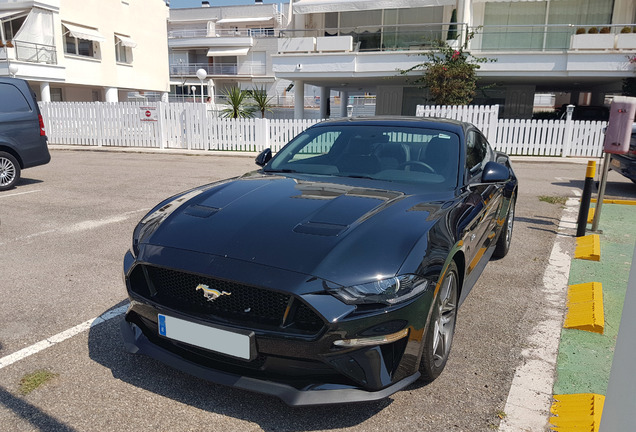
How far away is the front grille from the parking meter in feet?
17.4

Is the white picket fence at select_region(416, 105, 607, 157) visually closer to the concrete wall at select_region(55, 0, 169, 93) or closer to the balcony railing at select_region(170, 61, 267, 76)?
the concrete wall at select_region(55, 0, 169, 93)

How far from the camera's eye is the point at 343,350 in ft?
7.41

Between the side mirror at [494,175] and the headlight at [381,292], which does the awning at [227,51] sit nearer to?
the side mirror at [494,175]

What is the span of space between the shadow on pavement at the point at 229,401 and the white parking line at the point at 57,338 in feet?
1.27

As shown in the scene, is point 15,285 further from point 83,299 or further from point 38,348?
point 38,348

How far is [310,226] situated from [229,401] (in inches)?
41.0

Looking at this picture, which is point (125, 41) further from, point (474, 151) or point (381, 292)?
point (381, 292)

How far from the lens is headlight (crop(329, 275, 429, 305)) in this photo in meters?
2.29

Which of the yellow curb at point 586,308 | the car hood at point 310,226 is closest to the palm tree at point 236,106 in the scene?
the yellow curb at point 586,308

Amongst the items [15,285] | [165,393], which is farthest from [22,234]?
[165,393]

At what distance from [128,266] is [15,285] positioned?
219 cm

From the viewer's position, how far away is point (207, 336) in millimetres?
2418

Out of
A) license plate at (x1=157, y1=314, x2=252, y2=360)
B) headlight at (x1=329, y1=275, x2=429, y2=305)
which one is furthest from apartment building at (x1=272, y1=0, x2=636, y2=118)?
license plate at (x1=157, y1=314, x2=252, y2=360)

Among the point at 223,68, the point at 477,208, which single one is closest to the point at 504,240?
the point at 477,208
